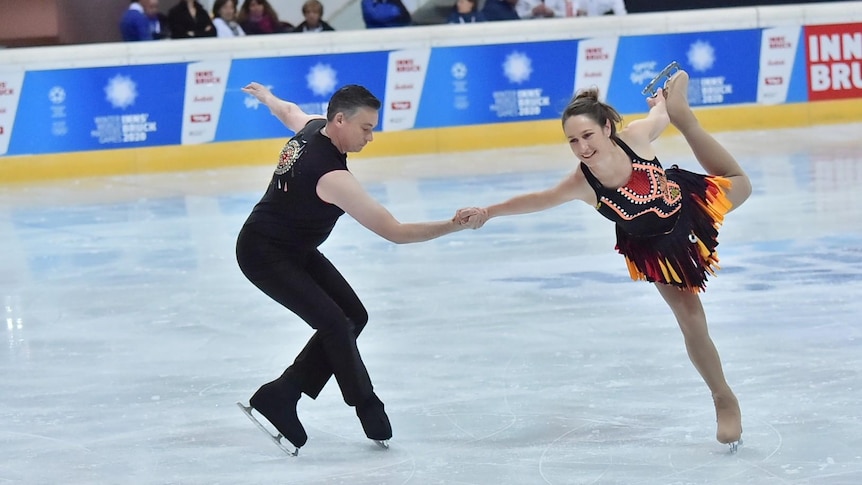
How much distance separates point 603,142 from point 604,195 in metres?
0.17

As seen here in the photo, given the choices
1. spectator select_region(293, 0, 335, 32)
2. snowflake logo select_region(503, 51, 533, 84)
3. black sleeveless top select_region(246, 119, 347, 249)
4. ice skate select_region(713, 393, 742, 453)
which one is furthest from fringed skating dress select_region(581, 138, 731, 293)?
spectator select_region(293, 0, 335, 32)

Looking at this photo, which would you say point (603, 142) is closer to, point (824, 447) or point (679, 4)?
point (824, 447)

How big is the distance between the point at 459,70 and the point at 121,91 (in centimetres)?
328

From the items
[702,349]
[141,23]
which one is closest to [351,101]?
[702,349]

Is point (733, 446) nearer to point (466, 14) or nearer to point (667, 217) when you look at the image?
point (667, 217)

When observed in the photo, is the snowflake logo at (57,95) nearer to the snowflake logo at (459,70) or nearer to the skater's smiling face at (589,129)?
the snowflake logo at (459,70)

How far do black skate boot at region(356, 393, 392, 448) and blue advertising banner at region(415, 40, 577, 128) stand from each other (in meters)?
8.50

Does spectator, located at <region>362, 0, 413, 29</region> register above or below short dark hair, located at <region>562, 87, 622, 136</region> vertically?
below

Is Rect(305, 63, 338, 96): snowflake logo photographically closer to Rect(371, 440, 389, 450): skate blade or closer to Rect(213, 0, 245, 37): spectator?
Rect(213, 0, 245, 37): spectator

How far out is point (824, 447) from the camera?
3740 millimetres

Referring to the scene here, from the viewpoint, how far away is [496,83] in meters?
12.4

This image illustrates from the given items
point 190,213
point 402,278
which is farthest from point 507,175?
point 402,278

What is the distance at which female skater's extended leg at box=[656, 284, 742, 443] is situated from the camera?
150 inches

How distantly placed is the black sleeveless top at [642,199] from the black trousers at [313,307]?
92 centimetres
